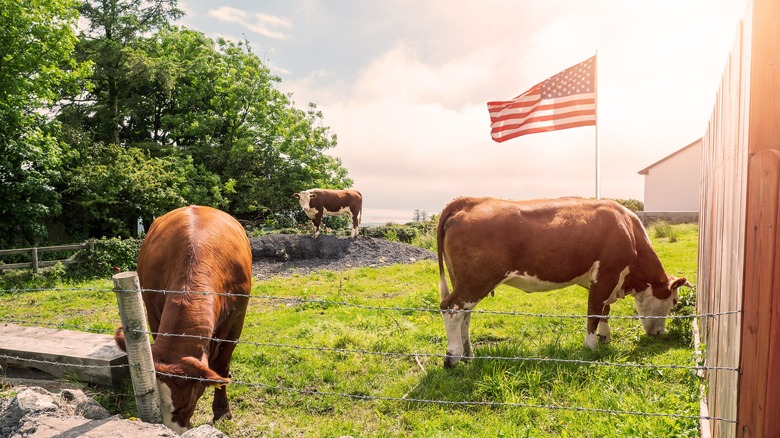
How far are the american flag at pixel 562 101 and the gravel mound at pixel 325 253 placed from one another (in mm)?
6879

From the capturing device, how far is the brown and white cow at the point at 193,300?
3.44 m

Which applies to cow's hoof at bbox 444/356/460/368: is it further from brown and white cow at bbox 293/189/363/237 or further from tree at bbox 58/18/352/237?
tree at bbox 58/18/352/237

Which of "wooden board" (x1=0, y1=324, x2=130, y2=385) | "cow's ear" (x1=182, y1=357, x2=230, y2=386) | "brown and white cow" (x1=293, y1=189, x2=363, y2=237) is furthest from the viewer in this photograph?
"brown and white cow" (x1=293, y1=189, x2=363, y2=237)

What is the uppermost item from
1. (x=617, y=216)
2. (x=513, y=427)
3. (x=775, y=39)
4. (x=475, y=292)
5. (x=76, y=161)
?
(x=76, y=161)

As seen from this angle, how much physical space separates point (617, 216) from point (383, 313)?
3.79m

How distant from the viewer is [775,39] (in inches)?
76.7

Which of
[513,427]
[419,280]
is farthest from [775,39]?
[419,280]

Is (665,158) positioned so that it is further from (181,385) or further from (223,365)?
(181,385)

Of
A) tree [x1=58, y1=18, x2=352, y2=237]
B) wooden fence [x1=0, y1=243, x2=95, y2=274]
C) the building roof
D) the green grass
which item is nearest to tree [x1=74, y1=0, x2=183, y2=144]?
tree [x1=58, y1=18, x2=352, y2=237]

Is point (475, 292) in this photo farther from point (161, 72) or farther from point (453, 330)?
point (161, 72)

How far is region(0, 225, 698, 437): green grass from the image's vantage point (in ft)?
13.6

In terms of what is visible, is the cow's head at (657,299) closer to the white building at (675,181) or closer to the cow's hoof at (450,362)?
the cow's hoof at (450,362)

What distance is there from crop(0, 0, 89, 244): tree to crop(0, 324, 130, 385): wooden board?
1442cm

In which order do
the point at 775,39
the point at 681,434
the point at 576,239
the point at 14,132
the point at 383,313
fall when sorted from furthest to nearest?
the point at 14,132
the point at 383,313
the point at 576,239
the point at 681,434
the point at 775,39
